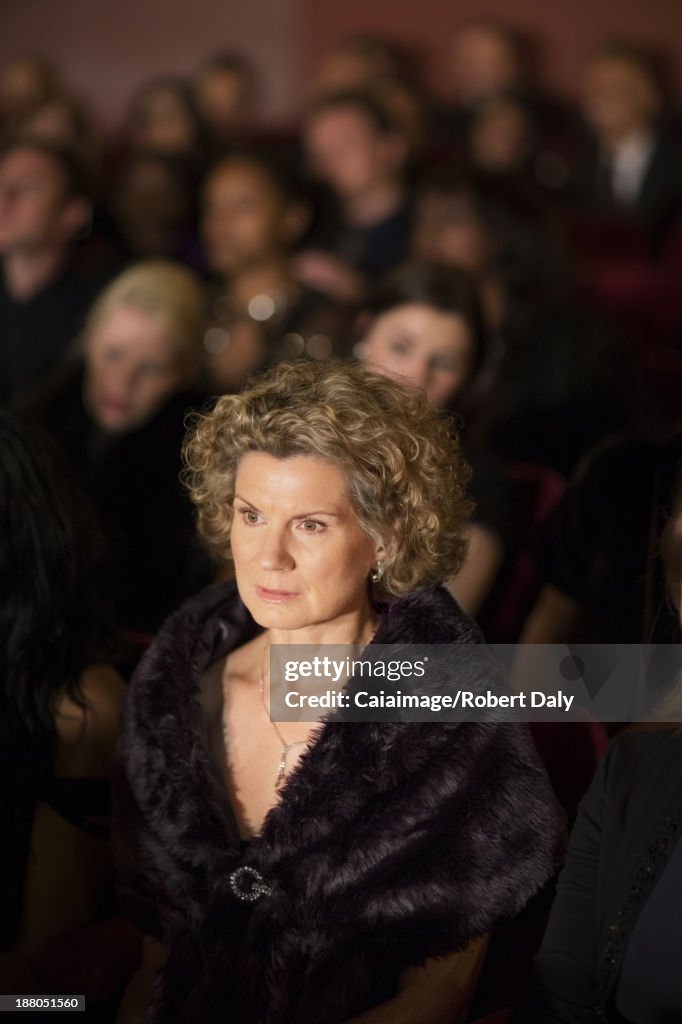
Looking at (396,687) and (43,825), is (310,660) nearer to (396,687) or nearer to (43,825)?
(396,687)

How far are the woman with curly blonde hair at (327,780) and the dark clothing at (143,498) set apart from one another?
2.17ft

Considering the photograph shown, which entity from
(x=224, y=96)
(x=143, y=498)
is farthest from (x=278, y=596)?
(x=224, y=96)

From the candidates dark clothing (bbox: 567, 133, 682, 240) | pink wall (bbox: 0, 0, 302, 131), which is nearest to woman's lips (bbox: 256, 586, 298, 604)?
dark clothing (bbox: 567, 133, 682, 240)

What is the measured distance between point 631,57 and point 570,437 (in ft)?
9.91

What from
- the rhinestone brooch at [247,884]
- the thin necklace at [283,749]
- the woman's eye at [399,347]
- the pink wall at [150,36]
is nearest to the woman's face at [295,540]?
the thin necklace at [283,749]

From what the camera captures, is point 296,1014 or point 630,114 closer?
point 296,1014

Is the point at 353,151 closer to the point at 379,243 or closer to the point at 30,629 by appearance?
the point at 379,243

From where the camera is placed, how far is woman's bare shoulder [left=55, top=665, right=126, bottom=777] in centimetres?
132

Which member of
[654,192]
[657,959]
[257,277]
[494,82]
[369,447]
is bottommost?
[657,959]

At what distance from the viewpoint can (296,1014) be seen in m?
1.10

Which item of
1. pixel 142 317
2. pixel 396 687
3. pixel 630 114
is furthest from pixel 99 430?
pixel 630 114

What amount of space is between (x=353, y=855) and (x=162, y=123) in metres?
4.07

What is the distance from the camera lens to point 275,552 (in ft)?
3.66

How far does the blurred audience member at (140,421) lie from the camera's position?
77.7 inches
